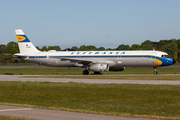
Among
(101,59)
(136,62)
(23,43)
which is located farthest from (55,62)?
(136,62)

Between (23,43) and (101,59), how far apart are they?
16.3 metres

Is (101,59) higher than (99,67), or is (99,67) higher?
(101,59)

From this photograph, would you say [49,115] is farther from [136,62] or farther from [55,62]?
[55,62]

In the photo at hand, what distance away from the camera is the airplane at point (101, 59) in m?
48.0

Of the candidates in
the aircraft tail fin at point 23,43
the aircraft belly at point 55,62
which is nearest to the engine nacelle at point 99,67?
the aircraft belly at point 55,62

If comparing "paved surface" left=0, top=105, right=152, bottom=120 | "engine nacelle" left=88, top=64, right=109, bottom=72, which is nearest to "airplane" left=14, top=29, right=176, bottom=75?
"engine nacelle" left=88, top=64, right=109, bottom=72

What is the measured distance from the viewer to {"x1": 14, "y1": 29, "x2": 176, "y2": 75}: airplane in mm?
47981

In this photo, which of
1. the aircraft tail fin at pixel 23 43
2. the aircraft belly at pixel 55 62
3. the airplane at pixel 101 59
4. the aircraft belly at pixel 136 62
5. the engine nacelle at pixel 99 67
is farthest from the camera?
the aircraft tail fin at pixel 23 43

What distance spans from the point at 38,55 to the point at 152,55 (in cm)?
2141

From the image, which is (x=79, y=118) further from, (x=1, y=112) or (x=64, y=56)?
(x=64, y=56)

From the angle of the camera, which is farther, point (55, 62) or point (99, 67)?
point (55, 62)

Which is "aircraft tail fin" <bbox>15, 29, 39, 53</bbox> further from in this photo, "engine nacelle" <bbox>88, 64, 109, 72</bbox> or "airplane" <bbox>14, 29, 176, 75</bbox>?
"engine nacelle" <bbox>88, 64, 109, 72</bbox>

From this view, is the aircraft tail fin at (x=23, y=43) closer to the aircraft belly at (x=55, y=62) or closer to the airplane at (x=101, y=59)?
the airplane at (x=101, y=59)

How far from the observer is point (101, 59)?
49812 mm
